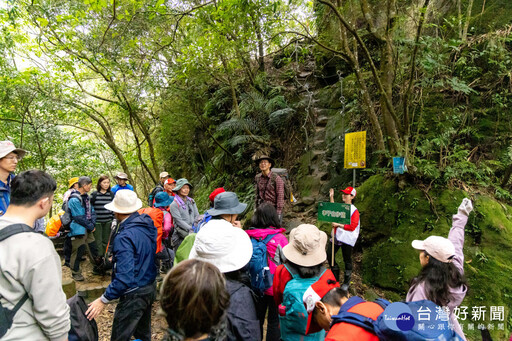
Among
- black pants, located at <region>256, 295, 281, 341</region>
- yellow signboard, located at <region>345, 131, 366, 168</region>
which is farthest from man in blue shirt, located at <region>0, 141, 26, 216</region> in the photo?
yellow signboard, located at <region>345, 131, 366, 168</region>

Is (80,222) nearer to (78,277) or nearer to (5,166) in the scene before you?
(78,277)

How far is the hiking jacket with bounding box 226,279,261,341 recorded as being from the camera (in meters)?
1.88

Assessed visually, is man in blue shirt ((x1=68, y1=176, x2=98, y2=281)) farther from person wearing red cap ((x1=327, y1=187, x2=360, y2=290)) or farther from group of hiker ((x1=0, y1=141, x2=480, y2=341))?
person wearing red cap ((x1=327, y1=187, x2=360, y2=290))

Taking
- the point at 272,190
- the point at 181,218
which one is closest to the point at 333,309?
the point at 181,218

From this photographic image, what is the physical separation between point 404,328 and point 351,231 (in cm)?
316

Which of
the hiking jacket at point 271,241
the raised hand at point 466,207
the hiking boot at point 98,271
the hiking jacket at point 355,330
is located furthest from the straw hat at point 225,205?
the hiking boot at point 98,271

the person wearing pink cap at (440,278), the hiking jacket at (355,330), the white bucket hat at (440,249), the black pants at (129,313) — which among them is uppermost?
the hiking jacket at (355,330)

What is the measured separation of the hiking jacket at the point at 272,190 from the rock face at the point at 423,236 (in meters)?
1.82

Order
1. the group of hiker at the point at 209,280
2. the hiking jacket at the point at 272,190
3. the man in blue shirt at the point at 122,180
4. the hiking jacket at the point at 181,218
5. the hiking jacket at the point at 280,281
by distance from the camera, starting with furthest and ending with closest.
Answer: the man in blue shirt at the point at 122,180, the hiking jacket at the point at 272,190, the hiking jacket at the point at 181,218, the hiking jacket at the point at 280,281, the group of hiker at the point at 209,280

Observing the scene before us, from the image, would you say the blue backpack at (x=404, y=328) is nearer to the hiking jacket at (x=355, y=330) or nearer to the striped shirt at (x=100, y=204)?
the hiking jacket at (x=355, y=330)

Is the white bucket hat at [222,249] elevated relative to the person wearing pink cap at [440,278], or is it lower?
elevated

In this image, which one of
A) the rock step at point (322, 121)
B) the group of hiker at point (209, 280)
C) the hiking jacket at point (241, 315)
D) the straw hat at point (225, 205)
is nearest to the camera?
the group of hiker at point (209, 280)

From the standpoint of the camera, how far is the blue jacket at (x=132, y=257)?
2.52 metres

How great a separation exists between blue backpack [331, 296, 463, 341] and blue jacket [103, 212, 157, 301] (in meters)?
1.96
